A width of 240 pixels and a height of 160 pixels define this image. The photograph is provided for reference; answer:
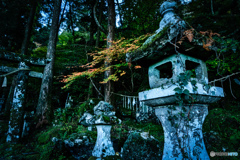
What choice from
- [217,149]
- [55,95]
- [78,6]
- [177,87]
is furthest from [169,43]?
[55,95]

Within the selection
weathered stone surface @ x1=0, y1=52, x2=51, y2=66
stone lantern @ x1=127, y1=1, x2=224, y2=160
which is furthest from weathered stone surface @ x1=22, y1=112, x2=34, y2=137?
stone lantern @ x1=127, y1=1, x2=224, y2=160

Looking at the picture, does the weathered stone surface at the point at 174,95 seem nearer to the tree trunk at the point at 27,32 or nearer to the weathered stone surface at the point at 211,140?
the weathered stone surface at the point at 211,140

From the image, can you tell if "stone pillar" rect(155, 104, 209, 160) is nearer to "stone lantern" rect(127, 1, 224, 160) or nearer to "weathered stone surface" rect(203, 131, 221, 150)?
"stone lantern" rect(127, 1, 224, 160)

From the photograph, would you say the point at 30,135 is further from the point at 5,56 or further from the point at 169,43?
the point at 169,43

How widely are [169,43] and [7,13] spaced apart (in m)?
13.6

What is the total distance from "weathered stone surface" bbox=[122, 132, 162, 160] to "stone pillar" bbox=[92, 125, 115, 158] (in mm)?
352

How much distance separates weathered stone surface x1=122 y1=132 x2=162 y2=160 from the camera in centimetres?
218

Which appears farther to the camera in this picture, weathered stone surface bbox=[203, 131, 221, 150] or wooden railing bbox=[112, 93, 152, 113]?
wooden railing bbox=[112, 93, 152, 113]

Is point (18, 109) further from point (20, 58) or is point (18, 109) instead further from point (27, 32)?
point (27, 32)

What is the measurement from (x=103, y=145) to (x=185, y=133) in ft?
5.54

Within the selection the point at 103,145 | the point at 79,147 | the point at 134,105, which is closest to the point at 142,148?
the point at 103,145

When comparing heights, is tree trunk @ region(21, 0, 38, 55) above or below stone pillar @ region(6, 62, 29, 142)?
above

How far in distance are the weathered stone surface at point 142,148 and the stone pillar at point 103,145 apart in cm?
35

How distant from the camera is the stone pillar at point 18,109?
200 inches
